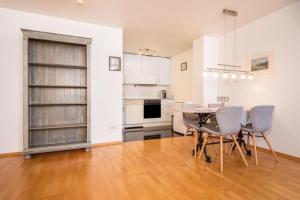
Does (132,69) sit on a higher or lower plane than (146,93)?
higher

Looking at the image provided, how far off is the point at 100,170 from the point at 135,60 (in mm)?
4482

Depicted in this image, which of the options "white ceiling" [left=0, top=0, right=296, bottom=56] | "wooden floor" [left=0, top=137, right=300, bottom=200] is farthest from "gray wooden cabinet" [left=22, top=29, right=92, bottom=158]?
"white ceiling" [left=0, top=0, right=296, bottom=56]

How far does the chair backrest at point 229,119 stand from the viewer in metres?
2.27

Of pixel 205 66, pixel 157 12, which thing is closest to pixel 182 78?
pixel 205 66

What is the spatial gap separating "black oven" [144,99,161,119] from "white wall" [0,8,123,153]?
215cm

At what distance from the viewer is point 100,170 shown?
7.50 ft

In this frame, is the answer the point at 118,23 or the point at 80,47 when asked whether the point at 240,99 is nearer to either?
the point at 118,23

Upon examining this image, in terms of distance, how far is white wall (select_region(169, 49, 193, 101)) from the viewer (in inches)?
208

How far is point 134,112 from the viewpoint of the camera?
5621 millimetres

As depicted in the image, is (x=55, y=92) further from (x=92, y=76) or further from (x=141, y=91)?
(x=141, y=91)

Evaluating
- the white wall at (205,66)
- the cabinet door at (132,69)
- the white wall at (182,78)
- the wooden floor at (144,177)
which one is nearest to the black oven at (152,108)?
the white wall at (182,78)

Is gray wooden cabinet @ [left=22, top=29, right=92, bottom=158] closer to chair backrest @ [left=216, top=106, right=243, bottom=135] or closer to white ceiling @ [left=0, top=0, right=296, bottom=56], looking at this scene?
white ceiling @ [left=0, top=0, right=296, bottom=56]

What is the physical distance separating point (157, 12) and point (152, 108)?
349 cm

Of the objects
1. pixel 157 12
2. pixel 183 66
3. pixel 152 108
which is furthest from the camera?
pixel 152 108
